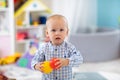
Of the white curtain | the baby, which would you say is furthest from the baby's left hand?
the white curtain

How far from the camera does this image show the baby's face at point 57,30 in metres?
1.14

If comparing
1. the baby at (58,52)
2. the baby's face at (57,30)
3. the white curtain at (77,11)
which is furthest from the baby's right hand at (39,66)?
the white curtain at (77,11)

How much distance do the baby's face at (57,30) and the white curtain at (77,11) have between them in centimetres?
179

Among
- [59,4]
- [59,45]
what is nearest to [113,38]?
[59,4]

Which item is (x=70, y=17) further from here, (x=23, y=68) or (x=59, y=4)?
(x=23, y=68)

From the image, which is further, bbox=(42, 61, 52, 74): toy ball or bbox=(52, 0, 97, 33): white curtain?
bbox=(52, 0, 97, 33): white curtain

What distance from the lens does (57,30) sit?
114 centimetres

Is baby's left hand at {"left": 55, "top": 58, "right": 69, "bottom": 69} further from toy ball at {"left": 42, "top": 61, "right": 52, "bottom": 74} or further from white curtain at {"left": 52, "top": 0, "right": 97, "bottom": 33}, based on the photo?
white curtain at {"left": 52, "top": 0, "right": 97, "bottom": 33}

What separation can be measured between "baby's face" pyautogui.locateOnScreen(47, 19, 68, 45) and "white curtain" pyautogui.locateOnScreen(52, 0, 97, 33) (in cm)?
179

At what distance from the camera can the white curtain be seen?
295 cm

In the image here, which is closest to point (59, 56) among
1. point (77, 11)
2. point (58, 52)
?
point (58, 52)

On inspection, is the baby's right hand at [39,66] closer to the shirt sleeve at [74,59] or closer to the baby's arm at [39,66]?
the baby's arm at [39,66]

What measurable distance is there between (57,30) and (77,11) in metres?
1.96

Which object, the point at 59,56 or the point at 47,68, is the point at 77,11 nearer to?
the point at 59,56
